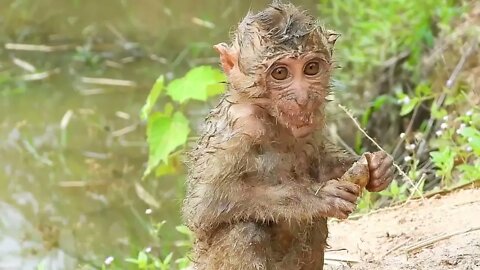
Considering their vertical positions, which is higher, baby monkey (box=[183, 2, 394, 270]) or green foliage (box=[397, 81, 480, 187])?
baby monkey (box=[183, 2, 394, 270])

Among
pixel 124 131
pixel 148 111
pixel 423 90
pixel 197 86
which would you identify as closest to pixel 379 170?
pixel 197 86

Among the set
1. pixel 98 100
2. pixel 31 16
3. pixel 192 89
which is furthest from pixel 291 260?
pixel 31 16

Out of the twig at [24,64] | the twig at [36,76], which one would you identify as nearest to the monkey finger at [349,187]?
the twig at [36,76]

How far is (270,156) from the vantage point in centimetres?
330

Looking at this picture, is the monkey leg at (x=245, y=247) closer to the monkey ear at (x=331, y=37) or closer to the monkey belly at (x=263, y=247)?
the monkey belly at (x=263, y=247)

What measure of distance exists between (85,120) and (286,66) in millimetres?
5160

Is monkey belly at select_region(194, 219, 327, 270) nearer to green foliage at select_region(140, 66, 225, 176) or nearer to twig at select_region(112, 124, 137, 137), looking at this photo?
green foliage at select_region(140, 66, 225, 176)

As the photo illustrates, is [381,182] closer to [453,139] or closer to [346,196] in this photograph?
[346,196]

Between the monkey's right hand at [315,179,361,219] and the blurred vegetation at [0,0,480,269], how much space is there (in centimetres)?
155

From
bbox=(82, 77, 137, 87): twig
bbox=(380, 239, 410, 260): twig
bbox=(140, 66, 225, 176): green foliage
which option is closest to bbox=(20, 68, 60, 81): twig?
bbox=(82, 77, 137, 87): twig

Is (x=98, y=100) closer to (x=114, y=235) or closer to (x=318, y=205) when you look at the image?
(x=114, y=235)

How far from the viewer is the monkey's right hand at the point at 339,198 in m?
3.16

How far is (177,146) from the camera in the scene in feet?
18.3

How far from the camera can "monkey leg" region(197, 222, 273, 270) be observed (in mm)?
3242
